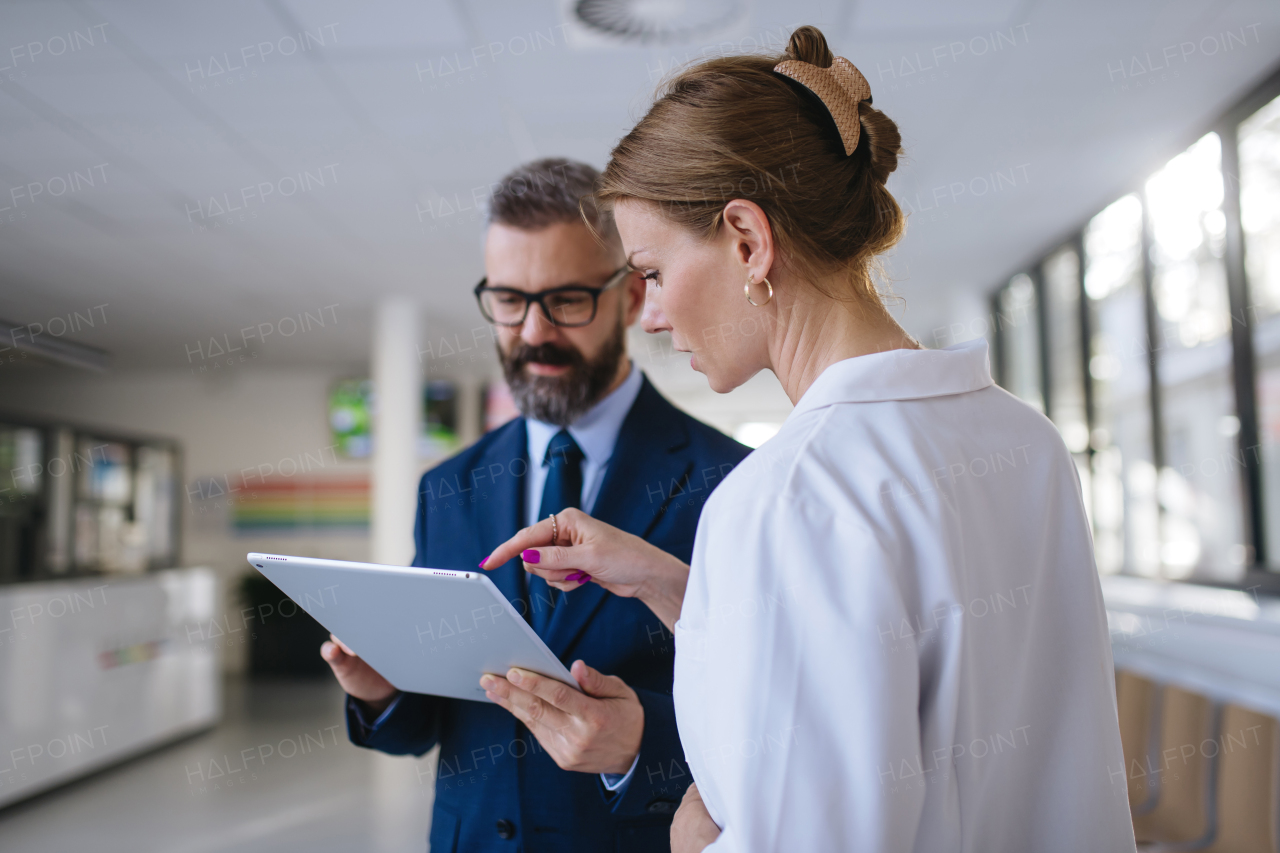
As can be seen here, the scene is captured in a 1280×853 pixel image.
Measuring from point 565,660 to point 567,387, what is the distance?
0.51 m

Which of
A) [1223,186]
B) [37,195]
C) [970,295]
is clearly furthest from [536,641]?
→ [970,295]

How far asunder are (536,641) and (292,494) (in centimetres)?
1018

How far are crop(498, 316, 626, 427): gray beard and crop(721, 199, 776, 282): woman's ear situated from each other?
74cm

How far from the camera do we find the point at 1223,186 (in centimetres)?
406

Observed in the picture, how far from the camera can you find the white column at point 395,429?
7.07 meters

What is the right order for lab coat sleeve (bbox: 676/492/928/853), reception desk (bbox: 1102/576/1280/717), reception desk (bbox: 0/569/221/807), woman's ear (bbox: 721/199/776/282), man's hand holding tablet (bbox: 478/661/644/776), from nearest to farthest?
lab coat sleeve (bbox: 676/492/928/853) → woman's ear (bbox: 721/199/776/282) → man's hand holding tablet (bbox: 478/661/644/776) → reception desk (bbox: 1102/576/1280/717) → reception desk (bbox: 0/569/221/807)

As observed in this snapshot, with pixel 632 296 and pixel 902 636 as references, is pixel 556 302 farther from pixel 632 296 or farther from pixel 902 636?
pixel 902 636

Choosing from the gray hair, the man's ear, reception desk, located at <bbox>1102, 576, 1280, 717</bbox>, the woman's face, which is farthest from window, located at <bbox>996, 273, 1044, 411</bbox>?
the woman's face

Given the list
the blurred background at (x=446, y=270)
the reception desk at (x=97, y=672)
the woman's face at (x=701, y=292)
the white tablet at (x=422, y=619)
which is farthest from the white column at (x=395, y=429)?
the woman's face at (x=701, y=292)

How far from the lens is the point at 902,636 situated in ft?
2.25

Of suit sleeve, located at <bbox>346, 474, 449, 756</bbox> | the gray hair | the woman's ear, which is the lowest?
suit sleeve, located at <bbox>346, 474, 449, 756</bbox>

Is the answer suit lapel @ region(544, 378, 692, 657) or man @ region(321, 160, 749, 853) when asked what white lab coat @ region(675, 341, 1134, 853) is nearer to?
man @ region(321, 160, 749, 853)

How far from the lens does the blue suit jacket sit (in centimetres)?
135

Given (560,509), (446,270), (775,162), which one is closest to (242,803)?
(446,270)
